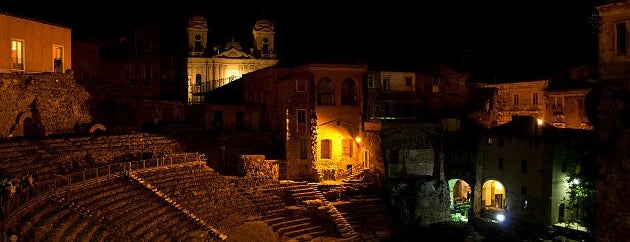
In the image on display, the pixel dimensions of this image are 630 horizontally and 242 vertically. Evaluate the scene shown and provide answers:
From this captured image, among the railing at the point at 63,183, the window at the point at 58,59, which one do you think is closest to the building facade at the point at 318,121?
the railing at the point at 63,183

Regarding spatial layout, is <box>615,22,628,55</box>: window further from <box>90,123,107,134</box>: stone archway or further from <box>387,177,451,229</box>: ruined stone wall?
<box>90,123,107,134</box>: stone archway

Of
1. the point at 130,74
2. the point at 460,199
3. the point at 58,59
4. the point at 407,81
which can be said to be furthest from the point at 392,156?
the point at 58,59

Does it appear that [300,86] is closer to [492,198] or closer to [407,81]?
[407,81]

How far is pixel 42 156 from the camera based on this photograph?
23672mm

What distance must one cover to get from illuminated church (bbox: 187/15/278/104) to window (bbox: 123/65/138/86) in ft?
16.8

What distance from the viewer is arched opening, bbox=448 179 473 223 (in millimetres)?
40062

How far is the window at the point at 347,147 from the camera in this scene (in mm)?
40928

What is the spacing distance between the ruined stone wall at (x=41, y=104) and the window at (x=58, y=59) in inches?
34.3

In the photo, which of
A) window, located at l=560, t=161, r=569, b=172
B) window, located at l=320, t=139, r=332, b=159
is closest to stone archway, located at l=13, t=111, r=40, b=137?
window, located at l=320, t=139, r=332, b=159

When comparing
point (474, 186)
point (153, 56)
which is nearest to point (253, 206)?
point (474, 186)

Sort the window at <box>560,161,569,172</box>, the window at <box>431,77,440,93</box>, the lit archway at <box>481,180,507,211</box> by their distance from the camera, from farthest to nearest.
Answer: the window at <box>431,77,440,93</box>, the lit archway at <box>481,180,507,211</box>, the window at <box>560,161,569,172</box>

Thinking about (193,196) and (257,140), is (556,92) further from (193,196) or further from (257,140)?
(193,196)

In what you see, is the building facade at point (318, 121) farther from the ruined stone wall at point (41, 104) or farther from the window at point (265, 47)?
the ruined stone wall at point (41, 104)

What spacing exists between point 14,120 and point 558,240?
3008cm
